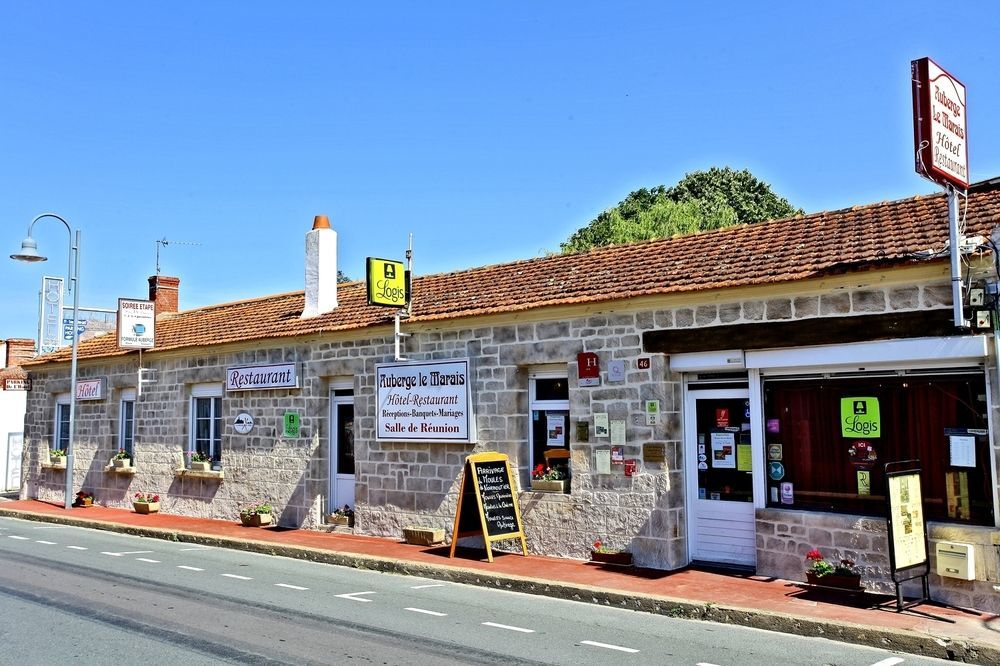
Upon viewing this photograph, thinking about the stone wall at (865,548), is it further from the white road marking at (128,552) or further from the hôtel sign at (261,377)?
the white road marking at (128,552)

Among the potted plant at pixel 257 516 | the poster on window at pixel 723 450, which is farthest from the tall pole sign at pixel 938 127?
the potted plant at pixel 257 516

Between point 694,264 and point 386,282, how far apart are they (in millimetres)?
4778

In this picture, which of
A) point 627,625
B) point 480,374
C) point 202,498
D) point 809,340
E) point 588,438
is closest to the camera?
point 627,625

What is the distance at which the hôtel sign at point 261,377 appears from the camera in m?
15.0

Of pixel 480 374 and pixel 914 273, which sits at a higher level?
pixel 914 273

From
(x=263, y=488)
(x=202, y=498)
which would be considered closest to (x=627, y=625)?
(x=263, y=488)

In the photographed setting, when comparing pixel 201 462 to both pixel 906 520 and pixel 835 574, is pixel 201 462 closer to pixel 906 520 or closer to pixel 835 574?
pixel 835 574

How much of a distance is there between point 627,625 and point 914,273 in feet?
14.8

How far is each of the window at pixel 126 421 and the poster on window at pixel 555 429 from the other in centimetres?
1148

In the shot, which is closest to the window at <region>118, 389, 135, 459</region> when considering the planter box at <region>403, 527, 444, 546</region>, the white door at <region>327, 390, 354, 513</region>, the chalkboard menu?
the white door at <region>327, 390, 354, 513</region>

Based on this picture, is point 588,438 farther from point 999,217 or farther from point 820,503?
point 999,217

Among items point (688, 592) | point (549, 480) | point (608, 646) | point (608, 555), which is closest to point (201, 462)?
point (549, 480)

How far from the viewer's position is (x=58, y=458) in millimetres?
20875

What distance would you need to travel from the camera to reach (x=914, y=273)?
8.50 meters
